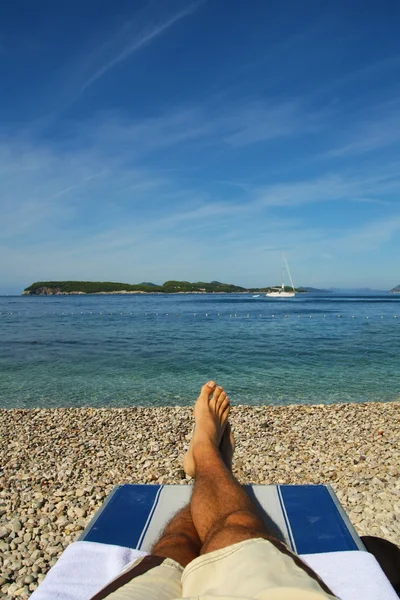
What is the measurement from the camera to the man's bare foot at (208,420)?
2.63 meters

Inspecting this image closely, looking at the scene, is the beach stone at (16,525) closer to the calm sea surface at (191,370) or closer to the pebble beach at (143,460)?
the pebble beach at (143,460)

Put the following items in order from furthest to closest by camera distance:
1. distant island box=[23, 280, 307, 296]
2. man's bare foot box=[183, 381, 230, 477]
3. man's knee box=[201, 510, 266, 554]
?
distant island box=[23, 280, 307, 296]
man's bare foot box=[183, 381, 230, 477]
man's knee box=[201, 510, 266, 554]

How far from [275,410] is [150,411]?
1970 mm

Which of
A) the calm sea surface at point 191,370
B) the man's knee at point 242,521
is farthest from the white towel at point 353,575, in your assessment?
the calm sea surface at point 191,370

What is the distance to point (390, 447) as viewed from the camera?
15.2 ft

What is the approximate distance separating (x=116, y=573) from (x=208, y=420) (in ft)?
4.26

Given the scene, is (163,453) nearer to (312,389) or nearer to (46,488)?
(46,488)

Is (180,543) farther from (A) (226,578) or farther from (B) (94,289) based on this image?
(B) (94,289)

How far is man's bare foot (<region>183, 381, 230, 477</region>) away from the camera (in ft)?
8.64

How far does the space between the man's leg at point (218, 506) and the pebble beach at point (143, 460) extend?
1208 millimetres

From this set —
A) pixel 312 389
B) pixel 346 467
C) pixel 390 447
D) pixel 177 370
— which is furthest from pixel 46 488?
pixel 177 370

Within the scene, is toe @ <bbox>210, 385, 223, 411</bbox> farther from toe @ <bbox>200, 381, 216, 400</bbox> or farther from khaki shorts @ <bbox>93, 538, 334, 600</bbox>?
khaki shorts @ <bbox>93, 538, 334, 600</bbox>

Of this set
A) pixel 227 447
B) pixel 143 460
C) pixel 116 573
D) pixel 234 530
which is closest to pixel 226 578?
pixel 234 530

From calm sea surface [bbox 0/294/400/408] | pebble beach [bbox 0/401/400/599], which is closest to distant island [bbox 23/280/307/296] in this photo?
calm sea surface [bbox 0/294/400/408]
